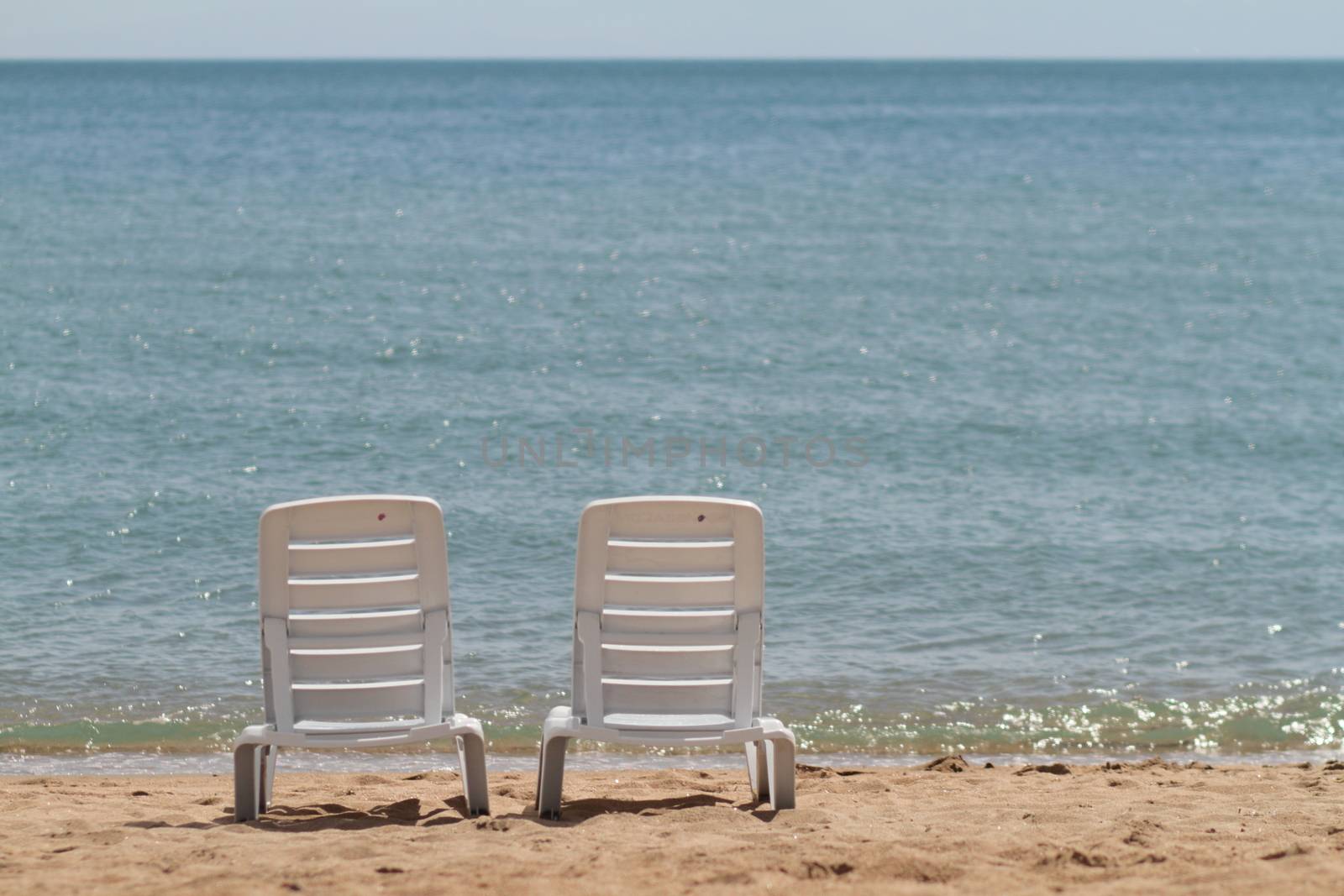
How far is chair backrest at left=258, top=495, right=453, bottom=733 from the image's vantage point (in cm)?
431

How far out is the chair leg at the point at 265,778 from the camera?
4.55 meters

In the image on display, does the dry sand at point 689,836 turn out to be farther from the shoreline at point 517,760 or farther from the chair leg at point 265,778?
the shoreline at point 517,760

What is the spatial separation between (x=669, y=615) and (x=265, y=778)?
1.51 meters

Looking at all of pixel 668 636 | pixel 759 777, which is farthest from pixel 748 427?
pixel 668 636

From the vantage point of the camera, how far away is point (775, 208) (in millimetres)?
28406

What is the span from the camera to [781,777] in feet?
14.8

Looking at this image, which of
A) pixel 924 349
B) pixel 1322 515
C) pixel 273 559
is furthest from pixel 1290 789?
pixel 924 349

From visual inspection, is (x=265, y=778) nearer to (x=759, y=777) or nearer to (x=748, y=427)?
(x=759, y=777)

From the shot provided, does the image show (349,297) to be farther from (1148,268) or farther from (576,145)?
(576,145)

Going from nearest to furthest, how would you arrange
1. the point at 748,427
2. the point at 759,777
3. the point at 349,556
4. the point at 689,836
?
the point at 689,836 → the point at 349,556 → the point at 759,777 → the point at 748,427

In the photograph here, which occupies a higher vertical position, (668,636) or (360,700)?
(668,636)

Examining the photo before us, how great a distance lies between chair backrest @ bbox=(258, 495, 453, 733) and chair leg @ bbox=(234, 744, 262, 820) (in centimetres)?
13

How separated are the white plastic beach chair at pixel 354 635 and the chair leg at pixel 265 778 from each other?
4 centimetres

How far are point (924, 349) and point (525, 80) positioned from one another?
8866 cm
